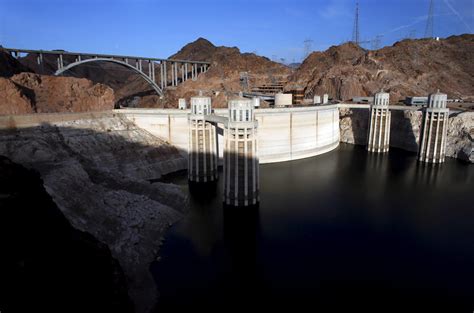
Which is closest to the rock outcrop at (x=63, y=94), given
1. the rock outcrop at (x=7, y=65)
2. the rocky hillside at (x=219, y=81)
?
the rock outcrop at (x=7, y=65)

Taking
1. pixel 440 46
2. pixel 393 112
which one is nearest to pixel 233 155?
pixel 393 112

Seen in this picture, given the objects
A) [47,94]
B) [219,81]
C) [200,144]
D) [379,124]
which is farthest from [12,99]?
[219,81]

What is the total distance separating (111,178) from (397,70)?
68.6 meters

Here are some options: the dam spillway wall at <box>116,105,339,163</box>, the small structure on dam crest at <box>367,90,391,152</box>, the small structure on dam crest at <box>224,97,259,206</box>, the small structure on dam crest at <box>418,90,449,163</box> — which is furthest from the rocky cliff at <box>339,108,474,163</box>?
the small structure on dam crest at <box>224,97,259,206</box>

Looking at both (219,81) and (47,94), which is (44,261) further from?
(219,81)

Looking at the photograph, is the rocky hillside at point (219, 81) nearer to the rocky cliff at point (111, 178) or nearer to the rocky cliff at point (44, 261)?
the rocky cliff at point (111, 178)

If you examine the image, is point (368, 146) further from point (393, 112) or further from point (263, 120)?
point (263, 120)

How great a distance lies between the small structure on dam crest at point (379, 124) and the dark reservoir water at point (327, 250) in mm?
15922

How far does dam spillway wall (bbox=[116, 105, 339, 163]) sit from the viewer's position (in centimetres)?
4322

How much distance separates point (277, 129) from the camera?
46562 mm

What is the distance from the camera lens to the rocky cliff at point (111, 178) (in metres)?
20.8

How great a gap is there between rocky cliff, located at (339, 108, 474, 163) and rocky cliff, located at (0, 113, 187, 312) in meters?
34.9

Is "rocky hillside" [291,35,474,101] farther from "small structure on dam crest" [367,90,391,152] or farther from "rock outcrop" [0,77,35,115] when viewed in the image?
"rock outcrop" [0,77,35,115]

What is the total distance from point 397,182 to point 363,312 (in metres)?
24.9
